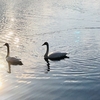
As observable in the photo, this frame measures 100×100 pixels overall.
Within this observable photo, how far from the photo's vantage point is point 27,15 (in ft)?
146

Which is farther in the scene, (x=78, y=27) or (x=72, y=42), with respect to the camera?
(x=78, y=27)

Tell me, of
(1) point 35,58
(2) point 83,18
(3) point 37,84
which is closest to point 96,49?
(1) point 35,58

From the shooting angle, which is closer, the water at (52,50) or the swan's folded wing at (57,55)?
the water at (52,50)

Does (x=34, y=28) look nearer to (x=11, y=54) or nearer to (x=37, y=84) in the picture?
(x=11, y=54)

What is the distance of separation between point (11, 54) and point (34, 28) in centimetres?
1093

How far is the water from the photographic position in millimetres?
16422

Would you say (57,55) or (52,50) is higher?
(52,50)

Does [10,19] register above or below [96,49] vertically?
above

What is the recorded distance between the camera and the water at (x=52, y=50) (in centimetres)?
1642

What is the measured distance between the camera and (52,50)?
26.1 m

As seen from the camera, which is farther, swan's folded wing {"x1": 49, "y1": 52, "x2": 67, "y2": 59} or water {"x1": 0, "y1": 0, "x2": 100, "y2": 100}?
swan's folded wing {"x1": 49, "y1": 52, "x2": 67, "y2": 59}

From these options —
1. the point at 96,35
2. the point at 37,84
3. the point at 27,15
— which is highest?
the point at 27,15

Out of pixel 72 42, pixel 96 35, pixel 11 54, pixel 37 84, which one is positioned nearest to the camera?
pixel 37 84

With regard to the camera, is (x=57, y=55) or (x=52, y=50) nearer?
(x=57, y=55)
